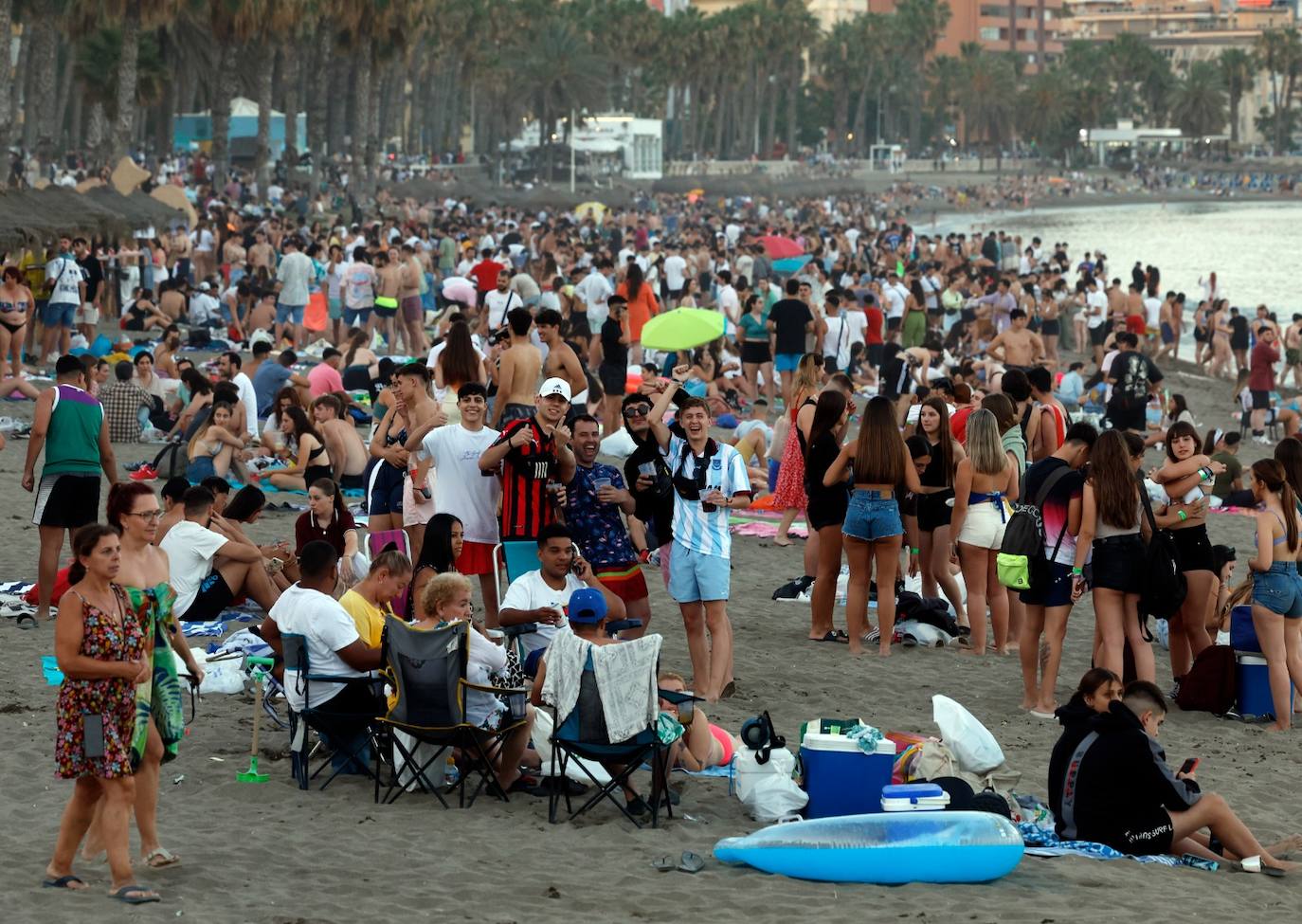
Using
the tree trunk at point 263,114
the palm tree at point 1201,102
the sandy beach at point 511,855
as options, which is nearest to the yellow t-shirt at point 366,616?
the sandy beach at point 511,855

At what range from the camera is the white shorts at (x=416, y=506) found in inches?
376

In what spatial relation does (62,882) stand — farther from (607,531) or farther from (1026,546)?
(1026,546)

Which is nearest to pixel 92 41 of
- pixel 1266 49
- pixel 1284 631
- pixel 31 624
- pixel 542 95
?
pixel 542 95

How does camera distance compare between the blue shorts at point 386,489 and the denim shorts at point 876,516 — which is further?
the blue shorts at point 386,489

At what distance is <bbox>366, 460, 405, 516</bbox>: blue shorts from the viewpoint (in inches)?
388

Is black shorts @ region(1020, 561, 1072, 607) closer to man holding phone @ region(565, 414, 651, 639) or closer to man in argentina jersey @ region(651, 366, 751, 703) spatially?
man in argentina jersey @ region(651, 366, 751, 703)

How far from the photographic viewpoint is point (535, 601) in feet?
25.1

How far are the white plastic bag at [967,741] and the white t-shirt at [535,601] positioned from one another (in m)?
1.64

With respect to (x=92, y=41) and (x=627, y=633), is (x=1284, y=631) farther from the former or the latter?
(x=92, y=41)

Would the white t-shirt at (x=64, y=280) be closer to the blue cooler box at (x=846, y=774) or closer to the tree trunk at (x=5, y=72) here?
the tree trunk at (x=5, y=72)

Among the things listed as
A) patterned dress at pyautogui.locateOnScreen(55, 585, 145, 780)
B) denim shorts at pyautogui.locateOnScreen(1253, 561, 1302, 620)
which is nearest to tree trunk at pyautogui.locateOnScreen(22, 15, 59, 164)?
denim shorts at pyautogui.locateOnScreen(1253, 561, 1302, 620)

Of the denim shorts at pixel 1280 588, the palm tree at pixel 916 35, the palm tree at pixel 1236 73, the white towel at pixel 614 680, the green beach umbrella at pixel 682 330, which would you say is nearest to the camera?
the white towel at pixel 614 680

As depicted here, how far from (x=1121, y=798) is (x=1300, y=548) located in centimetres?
244

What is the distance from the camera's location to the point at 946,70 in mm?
143125
